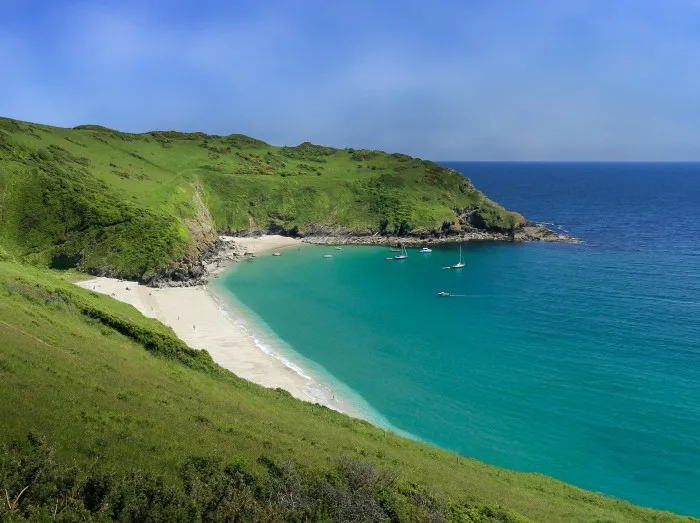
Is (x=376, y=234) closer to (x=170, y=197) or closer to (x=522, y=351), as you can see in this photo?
(x=170, y=197)

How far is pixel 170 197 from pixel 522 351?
305 ft

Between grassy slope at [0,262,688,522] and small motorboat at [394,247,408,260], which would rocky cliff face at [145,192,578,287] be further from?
grassy slope at [0,262,688,522]

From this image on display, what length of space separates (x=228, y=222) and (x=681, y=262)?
118701mm

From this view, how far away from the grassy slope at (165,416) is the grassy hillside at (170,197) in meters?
54.5

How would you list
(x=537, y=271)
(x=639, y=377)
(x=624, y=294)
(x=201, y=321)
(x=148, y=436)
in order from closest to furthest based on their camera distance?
(x=148, y=436) < (x=639, y=377) < (x=201, y=321) < (x=624, y=294) < (x=537, y=271)

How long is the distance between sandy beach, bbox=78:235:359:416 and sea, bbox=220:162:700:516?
7.84 ft

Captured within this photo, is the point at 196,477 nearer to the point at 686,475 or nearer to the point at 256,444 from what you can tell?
the point at 256,444

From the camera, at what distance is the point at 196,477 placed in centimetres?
1861

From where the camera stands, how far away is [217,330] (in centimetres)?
6794

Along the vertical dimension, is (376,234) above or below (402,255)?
above

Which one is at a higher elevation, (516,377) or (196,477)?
(196,477)

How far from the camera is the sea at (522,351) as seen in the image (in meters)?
41.0

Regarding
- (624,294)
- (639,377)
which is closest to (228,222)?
(624,294)

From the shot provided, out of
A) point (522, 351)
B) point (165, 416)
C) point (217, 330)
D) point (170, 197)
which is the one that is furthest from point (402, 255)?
point (165, 416)
